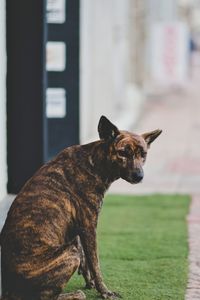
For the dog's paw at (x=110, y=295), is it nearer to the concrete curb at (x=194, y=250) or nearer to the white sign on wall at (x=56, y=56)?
the concrete curb at (x=194, y=250)

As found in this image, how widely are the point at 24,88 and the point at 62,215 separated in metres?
2.19

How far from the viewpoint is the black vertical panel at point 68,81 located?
9805mm

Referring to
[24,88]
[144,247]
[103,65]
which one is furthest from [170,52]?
[24,88]

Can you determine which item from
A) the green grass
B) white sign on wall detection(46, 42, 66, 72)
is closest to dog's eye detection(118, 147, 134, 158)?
the green grass

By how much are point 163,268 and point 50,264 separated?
1923mm

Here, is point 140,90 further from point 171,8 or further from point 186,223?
point 186,223

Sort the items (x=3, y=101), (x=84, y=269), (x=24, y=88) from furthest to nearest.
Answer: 1. (x=24, y=88)
2. (x=3, y=101)
3. (x=84, y=269)

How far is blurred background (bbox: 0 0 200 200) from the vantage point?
750 centimetres

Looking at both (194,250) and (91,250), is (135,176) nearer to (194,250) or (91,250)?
(91,250)

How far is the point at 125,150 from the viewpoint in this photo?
5.65 m

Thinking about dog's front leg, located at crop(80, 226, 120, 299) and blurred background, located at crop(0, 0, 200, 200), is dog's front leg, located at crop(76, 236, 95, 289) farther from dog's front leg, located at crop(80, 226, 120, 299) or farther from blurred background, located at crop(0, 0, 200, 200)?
blurred background, located at crop(0, 0, 200, 200)

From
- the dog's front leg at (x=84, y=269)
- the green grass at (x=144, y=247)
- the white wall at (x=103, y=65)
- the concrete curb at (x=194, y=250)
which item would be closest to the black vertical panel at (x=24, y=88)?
the green grass at (x=144, y=247)

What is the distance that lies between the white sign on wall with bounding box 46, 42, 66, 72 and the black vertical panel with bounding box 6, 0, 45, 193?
2.26 metres

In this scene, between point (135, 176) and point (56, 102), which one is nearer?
point (135, 176)
